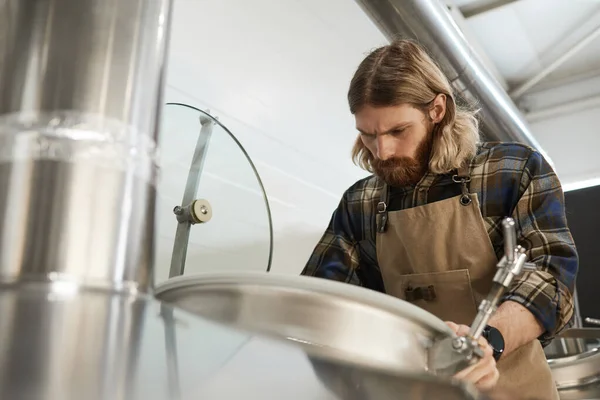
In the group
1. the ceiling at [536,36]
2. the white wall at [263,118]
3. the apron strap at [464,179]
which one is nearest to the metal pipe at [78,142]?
the white wall at [263,118]

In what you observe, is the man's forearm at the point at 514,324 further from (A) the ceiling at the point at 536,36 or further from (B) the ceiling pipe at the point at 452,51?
(A) the ceiling at the point at 536,36

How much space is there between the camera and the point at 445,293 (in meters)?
1.09

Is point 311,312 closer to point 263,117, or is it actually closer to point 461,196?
point 461,196

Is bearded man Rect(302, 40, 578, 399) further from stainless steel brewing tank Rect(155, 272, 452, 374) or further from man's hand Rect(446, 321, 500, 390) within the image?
stainless steel brewing tank Rect(155, 272, 452, 374)

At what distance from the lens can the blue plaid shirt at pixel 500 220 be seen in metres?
0.92

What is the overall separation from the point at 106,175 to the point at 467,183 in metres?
0.84

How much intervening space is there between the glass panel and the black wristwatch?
479 millimetres

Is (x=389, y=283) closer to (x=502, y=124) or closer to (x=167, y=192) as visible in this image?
(x=167, y=192)

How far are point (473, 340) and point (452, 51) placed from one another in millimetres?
1261

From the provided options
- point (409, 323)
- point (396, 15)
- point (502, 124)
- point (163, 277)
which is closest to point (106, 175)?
point (409, 323)

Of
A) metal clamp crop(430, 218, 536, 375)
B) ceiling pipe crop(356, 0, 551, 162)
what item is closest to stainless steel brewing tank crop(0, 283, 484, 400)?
metal clamp crop(430, 218, 536, 375)

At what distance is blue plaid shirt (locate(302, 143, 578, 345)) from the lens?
92cm

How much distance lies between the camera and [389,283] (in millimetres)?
1159

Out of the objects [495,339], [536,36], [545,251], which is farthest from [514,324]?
[536,36]
